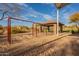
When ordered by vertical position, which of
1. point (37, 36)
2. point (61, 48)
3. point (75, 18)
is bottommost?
point (61, 48)

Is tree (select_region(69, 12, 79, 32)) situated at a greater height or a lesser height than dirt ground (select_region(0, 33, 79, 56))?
greater

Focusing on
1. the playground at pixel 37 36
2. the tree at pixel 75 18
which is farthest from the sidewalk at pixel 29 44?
the tree at pixel 75 18

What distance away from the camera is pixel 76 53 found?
1.73 m

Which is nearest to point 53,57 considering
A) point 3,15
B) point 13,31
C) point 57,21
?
point 57,21

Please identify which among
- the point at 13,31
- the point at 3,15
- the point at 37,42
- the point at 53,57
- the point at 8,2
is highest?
the point at 8,2

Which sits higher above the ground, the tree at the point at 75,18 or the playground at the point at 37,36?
the tree at the point at 75,18

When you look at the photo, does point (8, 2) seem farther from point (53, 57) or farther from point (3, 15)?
point (53, 57)

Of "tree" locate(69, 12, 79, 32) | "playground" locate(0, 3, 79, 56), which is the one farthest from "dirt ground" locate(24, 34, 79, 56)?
"tree" locate(69, 12, 79, 32)

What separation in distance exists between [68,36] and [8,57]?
622 millimetres

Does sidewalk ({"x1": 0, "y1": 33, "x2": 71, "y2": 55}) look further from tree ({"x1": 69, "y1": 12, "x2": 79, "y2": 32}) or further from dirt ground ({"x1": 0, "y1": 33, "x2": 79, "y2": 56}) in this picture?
tree ({"x1": 69, "y1": 12, "x2": 79, "y2": 32})

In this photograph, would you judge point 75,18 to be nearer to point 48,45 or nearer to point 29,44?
point 48,45

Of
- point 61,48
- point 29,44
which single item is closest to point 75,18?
point 61,48

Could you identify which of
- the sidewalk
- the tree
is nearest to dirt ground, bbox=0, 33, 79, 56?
the sidewalk

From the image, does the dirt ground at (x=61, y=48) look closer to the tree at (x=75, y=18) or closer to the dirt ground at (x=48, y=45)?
the dirt ground at (x=48, y=45)
